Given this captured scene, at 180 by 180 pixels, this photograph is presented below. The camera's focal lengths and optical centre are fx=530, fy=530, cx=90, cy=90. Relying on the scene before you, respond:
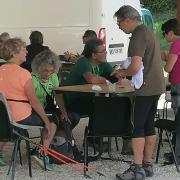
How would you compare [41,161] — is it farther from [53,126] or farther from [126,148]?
[126,148]

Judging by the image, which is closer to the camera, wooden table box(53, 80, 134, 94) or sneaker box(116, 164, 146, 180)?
sneaker box(116, 164, 146, 180)

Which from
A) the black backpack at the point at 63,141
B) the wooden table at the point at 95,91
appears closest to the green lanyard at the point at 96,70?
the wooden table at the point at 95,91

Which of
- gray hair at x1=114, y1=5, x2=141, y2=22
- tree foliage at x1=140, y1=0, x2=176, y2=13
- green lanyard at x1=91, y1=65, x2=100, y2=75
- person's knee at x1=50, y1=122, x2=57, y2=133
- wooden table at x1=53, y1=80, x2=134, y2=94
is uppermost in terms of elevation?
tree foliage at x1=140, y1=0, x2=176, y2=13

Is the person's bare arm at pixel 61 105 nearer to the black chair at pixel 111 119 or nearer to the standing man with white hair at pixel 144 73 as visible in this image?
the black chair at pixel 111 119

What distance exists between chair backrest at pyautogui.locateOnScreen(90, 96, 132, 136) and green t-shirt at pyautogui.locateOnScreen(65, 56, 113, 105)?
0.77 m

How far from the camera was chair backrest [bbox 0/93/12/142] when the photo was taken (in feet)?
15.5

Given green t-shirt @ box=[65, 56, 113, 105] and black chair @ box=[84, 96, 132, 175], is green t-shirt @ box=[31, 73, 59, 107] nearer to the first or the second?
green t-shirt @ box=[65, 56, 113, 105]

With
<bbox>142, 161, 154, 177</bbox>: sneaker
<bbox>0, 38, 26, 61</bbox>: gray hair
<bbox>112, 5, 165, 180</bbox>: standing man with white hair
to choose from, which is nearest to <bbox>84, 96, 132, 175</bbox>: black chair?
<bbox>112, 5, 165, 180</bbox>: standing man with white hair

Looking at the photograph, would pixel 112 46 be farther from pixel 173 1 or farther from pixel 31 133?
pixel 173 1

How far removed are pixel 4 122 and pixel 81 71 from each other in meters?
1.30

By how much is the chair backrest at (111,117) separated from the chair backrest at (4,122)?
79 centimetres

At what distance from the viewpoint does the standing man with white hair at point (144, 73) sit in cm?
475

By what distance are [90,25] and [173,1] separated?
46.2 feet

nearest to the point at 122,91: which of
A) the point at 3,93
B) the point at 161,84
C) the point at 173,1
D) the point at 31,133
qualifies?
the point at 161,84
